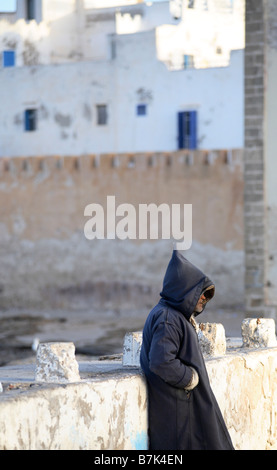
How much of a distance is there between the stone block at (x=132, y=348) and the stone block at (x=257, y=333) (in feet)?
3.77

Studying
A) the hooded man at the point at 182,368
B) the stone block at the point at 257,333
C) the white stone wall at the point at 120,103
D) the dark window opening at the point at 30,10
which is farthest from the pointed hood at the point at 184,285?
the dark window opening at the point at 30,10

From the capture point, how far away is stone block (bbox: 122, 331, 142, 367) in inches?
186

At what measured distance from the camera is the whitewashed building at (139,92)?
987 inches

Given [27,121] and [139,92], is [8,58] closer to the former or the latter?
[27,121]

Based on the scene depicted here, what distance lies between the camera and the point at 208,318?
65.8 ft

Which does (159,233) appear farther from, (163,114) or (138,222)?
(163,114)

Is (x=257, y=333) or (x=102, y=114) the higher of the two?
(x=102, y=114)

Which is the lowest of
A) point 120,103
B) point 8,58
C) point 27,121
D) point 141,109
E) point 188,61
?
point 27,121

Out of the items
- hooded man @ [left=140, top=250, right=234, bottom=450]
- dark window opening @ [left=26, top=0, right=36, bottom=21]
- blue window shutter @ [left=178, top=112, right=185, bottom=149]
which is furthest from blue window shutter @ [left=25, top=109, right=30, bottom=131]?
hooded man @ [left=140, top=250, right=234, bottom=450]

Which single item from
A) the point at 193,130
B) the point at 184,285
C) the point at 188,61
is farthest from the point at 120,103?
the point at 184,285

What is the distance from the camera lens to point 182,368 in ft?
13.3

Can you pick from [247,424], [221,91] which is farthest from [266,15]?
[221,91]

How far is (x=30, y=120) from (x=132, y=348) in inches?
898

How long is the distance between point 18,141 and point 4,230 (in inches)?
219
